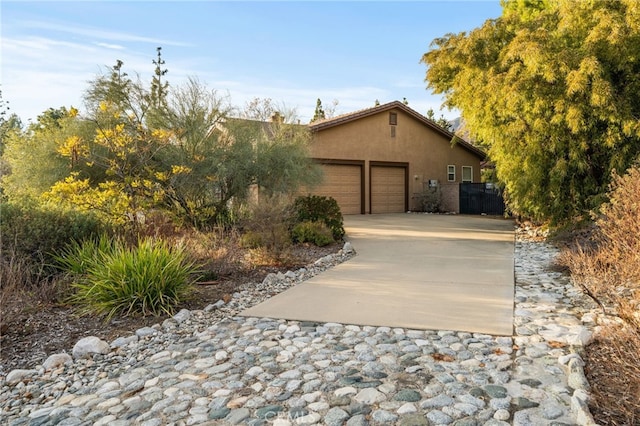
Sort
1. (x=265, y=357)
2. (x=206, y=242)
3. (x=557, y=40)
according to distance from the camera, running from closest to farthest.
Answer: (x=265, y=357) → (x=206, y=242) → (x=557, y=40)

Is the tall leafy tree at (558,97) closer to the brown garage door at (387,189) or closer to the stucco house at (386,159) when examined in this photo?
the stucco house at (386,159)

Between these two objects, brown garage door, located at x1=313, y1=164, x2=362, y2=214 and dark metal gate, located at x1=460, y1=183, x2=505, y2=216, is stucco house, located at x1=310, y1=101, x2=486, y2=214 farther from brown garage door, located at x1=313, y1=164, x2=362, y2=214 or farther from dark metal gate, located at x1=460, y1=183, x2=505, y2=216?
dark metal gate, located at x1=460, y1=183, x2=505, y2=216

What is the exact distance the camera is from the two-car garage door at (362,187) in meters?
19.5

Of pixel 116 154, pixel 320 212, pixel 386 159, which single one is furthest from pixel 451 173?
pixel 116 154

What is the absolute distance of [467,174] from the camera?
2388 centimetres

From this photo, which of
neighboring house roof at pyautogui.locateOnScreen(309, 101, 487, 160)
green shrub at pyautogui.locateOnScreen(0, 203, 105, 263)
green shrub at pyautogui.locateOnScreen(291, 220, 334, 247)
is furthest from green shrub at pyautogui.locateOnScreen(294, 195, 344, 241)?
neighboring house roof at pyautogui.locateOnScreen(309, 101, 487, 160)

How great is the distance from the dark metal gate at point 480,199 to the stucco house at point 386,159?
38cm

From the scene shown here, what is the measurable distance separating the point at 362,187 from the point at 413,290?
14.4 meters

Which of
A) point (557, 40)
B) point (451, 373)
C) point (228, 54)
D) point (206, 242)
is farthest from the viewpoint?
point (228, 54)

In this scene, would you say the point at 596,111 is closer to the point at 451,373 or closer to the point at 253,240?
the point at 253,240

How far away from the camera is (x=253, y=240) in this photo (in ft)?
27.1

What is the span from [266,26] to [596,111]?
7906 millimetres

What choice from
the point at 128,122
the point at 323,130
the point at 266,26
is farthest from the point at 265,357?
the point at 323,130

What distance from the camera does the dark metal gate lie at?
19938 millimetres
